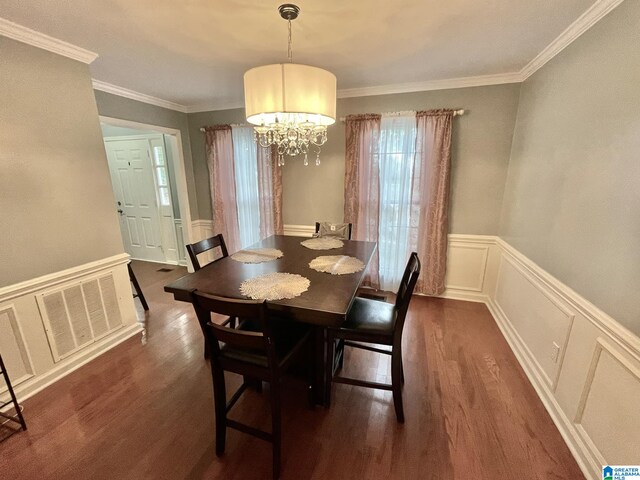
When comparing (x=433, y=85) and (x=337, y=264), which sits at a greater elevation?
(x=433, y=85)

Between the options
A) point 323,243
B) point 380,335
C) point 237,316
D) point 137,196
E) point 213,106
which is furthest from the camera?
point 137,196

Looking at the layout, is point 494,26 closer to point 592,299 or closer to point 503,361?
point 592,299

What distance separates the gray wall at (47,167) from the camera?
1.70 metres

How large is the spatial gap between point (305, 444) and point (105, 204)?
2373 mm

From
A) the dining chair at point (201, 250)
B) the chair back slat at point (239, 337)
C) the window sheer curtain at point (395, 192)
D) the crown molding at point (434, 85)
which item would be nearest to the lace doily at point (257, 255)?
the dining chair at point (201, 250)

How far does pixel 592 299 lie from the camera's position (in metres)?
1.41

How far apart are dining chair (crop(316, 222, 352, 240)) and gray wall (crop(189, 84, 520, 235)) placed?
1.94ft

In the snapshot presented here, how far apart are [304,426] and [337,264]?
3.29 feet

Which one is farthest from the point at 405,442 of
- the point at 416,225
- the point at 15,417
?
the point at 15,417

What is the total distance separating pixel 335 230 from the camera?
2.83 m

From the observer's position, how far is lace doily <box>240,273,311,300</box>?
1.42 m

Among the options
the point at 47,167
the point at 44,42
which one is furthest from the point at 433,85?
the point at 47,167

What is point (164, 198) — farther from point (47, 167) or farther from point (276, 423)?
point (276, 423)

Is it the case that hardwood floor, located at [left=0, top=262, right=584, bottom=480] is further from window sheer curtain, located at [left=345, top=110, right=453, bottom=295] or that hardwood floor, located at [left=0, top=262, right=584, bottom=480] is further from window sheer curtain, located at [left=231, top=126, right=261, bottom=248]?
window sheer curtain, located at [left=231, top=126, right=261, bottom=248]
